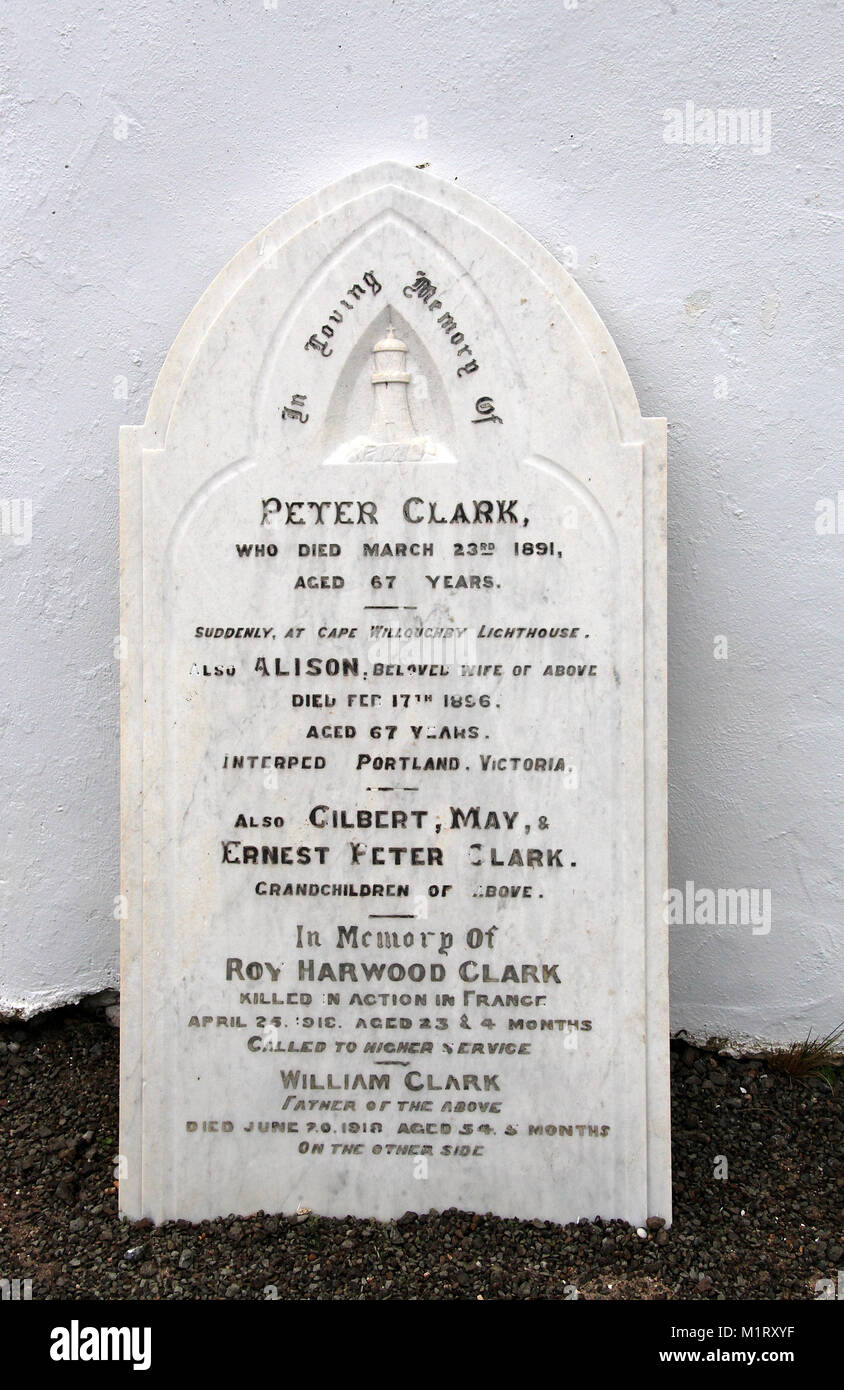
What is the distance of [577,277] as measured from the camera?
10.7 ft

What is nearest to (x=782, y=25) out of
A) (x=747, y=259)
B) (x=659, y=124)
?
(x=659, y=124)

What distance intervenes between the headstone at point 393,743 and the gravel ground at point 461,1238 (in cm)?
10

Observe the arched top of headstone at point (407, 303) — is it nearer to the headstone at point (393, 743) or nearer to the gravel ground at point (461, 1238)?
the headstone at point (393, 743)

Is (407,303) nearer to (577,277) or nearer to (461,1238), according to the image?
(577,277)

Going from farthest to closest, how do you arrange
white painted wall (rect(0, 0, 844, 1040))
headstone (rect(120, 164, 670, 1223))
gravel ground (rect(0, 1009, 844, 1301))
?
1. white painted wall (rect(0, 0, 844, 1040))
2. headstone (rect(120, 164, 670, 1223))
3. gravel ground (rect(0, 1009, 844, 1301))

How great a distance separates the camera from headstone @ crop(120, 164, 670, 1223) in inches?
111

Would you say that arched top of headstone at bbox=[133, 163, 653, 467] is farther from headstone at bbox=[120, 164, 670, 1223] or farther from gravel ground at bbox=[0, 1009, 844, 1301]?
gravel ground at bbox=[0, 1009, 844, 1301]

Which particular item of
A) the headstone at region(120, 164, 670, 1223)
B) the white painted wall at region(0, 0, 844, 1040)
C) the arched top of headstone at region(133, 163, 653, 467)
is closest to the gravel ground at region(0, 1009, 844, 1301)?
the headstone at region(120, 164, 670, 1223)

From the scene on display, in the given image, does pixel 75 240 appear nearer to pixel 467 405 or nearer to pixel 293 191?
pixel 293 191

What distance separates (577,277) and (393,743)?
1696mm

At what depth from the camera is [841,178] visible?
10.5 feet

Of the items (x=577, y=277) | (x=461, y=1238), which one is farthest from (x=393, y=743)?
(x=577, y=277)

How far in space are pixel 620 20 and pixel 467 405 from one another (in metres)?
1.51

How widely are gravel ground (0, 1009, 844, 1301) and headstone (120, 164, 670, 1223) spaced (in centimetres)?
10
